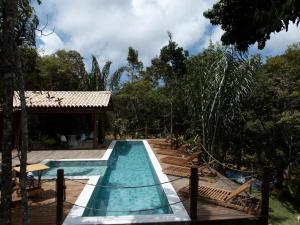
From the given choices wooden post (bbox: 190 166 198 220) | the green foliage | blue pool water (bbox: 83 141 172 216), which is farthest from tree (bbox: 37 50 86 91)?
wooden post (bbox: 190 166 198 220)

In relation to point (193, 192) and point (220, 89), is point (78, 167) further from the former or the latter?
point (193, 192)

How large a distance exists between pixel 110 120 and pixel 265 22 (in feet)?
89.8

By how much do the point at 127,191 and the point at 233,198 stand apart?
139 inches

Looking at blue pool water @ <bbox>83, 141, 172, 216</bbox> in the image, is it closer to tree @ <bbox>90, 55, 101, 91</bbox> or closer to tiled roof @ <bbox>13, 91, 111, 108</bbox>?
tiled roof @ <bbox>13, 91, 111, 108</bbox>

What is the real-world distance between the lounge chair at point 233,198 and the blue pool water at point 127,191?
105 centimetres

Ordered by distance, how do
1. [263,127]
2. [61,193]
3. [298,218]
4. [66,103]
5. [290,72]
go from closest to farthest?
[61,193] < [298,218] < [263,127] < [290,72] < [66,103]

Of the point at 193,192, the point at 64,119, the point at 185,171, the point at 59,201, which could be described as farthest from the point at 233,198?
the point at 64,119

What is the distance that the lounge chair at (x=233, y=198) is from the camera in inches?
337

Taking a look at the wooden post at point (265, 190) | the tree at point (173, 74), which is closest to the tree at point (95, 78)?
the tree at point (173, 74)

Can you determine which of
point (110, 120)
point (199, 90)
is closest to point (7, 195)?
point (199, 90)

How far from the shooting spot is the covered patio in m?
20.5

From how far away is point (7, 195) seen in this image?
17.0 ft

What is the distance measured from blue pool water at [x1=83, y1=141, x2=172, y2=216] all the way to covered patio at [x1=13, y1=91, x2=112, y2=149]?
8.39 feet

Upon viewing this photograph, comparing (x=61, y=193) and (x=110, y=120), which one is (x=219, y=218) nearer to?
(x=61, y=193)
